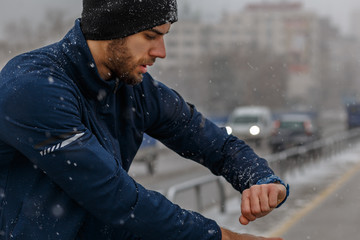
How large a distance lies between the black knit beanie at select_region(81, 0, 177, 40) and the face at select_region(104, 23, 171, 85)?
0.02 meters

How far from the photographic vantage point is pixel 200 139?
2.05 metres

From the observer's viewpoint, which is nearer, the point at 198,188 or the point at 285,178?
the point at 198,188

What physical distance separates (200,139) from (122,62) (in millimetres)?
476

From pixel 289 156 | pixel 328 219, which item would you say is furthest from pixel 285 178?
pixel 328 219

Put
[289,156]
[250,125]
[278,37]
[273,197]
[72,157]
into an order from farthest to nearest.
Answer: [278,37]
[250,125]
[289,156]
[273,197]
[72,157]

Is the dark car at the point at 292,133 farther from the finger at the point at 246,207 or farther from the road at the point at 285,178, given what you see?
the finger at the point at 246,207

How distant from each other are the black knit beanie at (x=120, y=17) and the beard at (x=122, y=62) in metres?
0.03

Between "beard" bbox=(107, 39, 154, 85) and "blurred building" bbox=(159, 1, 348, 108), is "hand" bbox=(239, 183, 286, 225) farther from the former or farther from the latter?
"blurred building" bbox=(159, 1, 348, 108)

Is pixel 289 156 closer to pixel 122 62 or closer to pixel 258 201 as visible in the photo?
pixel 258 201

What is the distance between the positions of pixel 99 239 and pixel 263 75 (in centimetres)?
9189

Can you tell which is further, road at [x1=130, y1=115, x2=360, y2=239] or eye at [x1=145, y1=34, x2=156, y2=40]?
road at [x1=130, y1=115, x2=360, y2=239]

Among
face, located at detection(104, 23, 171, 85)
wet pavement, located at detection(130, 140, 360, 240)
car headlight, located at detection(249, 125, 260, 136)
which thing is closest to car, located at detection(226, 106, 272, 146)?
car headlight, located at detection(249, 125, 260, 136)

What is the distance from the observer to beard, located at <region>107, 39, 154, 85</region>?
1.67 metres

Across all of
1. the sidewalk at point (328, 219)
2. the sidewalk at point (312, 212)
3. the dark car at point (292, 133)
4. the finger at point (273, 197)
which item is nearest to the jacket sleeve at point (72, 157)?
the finger at point (273, 197)
